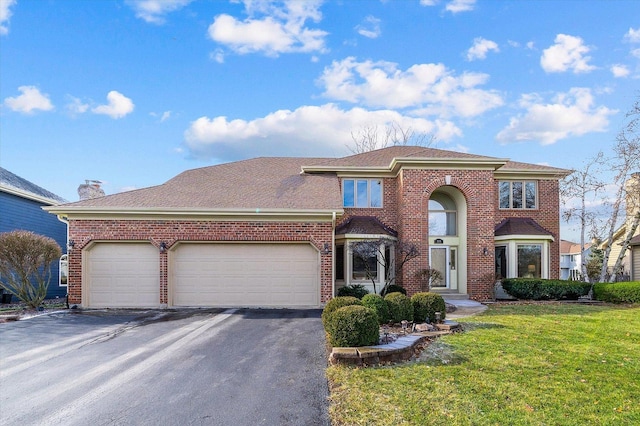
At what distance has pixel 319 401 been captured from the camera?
15.2 feet

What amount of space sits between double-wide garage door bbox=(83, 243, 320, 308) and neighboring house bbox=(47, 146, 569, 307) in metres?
0.03

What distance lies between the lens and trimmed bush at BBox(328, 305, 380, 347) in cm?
630

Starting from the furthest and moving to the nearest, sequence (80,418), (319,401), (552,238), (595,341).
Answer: (552,238), (595,341), (319,401), (80,418)

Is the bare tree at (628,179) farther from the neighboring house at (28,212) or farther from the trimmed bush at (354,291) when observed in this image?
the neighboring house at (28,212)

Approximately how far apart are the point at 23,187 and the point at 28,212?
126 cm

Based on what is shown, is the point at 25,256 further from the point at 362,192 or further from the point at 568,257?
the point at 568,257

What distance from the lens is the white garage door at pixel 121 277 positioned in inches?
480

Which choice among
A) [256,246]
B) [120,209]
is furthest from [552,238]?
[120,209]

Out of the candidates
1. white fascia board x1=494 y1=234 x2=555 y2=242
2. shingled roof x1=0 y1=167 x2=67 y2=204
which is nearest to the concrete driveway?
shingled roof x1=0 y1=167 x2=67 y2=204

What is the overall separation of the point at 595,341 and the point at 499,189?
10242 mm

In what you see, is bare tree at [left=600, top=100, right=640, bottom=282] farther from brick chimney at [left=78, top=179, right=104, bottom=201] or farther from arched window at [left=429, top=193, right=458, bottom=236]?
brick chimney at [left=78, top=179, right=104, bottom=201]

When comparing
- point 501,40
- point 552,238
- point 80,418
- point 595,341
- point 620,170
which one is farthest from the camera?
point 620,170

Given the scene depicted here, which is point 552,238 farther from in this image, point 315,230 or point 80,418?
point 80,418

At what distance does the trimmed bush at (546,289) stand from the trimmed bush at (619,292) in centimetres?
70
